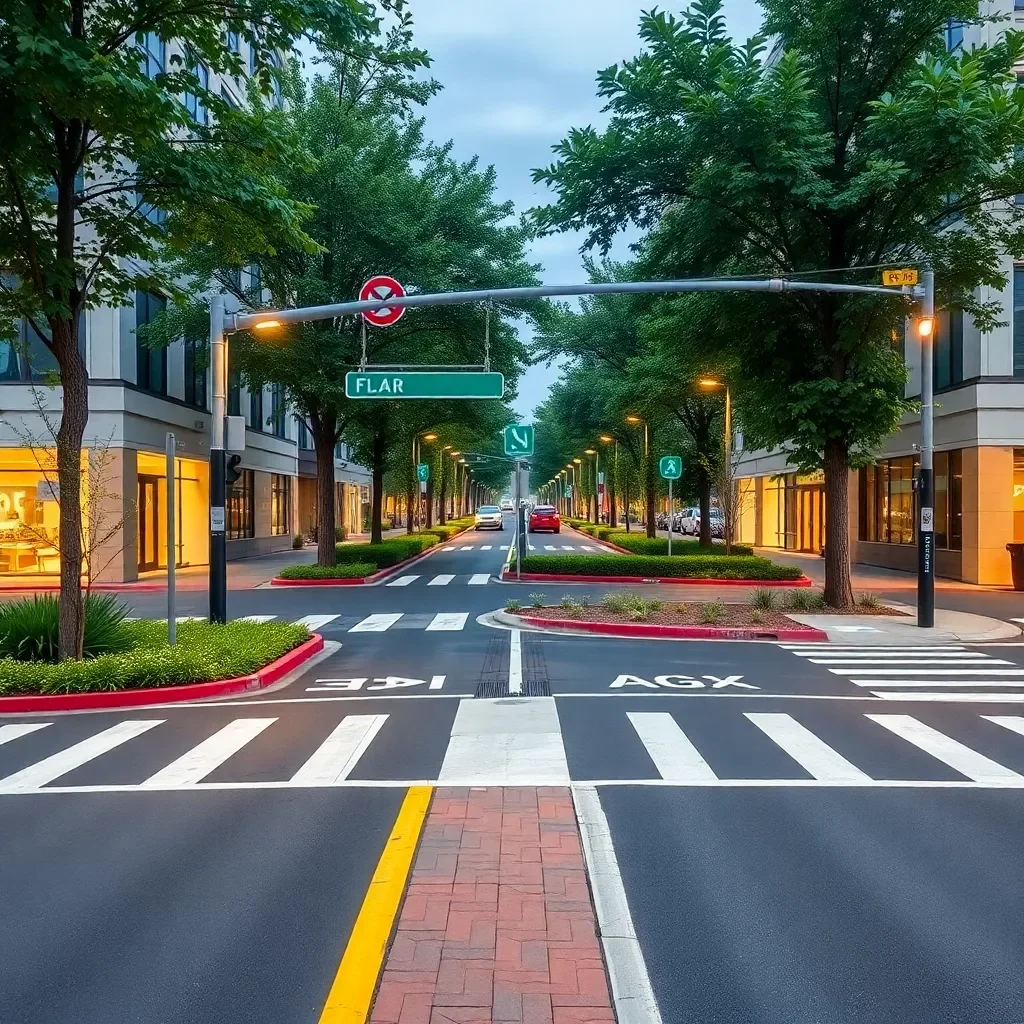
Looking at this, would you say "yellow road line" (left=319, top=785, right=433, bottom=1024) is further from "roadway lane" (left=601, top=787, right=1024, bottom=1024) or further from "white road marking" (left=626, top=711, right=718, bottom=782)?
"white road marking" (left=626, top=711, right=718, bottom=782)

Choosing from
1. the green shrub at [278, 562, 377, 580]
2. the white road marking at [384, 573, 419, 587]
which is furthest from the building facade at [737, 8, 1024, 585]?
the green shrub at [278, 562, 377, 580]

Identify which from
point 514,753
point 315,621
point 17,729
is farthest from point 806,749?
point 315,621

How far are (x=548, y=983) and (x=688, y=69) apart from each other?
54.4 feet

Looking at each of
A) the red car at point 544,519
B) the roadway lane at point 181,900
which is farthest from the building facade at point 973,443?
the red car at point 544,519

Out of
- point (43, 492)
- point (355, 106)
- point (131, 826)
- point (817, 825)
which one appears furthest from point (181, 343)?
point (817, 825)

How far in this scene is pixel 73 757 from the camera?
798 centimetres

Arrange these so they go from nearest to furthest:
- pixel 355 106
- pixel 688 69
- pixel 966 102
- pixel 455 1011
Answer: pixel 455 1011
pixel 966 102
pixel 688 69
pixel 355 106

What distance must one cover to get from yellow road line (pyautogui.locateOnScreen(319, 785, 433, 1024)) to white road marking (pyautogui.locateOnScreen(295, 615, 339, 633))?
11276 mm

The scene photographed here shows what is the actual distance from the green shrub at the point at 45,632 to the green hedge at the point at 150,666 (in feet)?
0.98

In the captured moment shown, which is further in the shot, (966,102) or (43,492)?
(966,102)

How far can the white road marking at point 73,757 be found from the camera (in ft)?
23.5

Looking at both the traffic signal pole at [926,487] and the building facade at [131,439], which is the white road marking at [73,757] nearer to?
the building facade at [131,439]

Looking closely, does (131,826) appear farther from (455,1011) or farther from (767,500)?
(767,500)

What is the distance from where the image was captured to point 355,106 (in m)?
27.4
